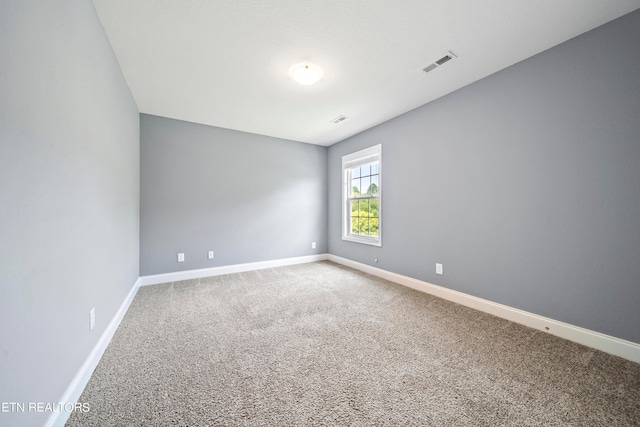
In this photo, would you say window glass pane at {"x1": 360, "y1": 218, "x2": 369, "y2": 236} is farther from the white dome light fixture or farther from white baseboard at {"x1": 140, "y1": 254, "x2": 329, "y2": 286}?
the white dome light fixture

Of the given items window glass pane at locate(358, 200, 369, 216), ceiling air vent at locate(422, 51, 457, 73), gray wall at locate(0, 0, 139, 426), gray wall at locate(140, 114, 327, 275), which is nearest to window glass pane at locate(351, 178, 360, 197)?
window glass pane at locate(358, 200, 369, 216)

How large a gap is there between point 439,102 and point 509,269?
2075mm

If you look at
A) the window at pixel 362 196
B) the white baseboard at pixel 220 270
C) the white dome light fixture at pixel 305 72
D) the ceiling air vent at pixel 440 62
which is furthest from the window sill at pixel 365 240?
the white dome light fixture at pixel 305 72

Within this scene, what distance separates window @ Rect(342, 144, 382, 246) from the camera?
3878 millimetres

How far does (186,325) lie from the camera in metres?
2.17

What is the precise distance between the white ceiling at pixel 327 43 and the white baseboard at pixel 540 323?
7.80ft

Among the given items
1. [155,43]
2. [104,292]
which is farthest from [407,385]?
[155,43]

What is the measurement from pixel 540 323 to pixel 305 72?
318 centimetres

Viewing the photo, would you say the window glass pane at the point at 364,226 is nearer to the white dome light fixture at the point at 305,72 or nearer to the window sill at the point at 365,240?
the window sill at the point at 365,240

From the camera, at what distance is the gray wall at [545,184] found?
1.68 metres

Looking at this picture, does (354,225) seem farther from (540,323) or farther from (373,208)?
(540,323)

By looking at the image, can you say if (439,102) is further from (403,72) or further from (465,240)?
(465,240)

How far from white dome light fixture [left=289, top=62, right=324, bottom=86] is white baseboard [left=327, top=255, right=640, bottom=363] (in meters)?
2.80

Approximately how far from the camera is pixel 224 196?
395 centimetres
